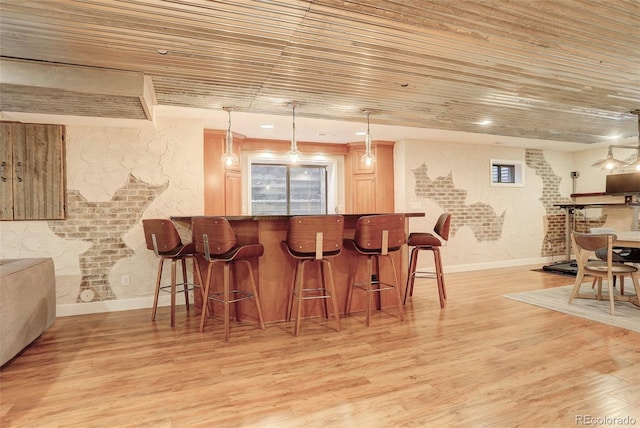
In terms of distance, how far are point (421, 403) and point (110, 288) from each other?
3.58 meters

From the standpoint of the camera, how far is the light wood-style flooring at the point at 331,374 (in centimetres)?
181

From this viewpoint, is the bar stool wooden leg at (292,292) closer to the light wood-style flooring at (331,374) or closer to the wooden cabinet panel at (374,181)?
the light wood-style flooring at (331,374)

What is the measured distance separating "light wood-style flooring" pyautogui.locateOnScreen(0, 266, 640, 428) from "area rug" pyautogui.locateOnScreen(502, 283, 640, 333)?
0.71ft

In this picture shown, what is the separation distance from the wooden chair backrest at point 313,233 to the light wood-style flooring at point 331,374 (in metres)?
0.75

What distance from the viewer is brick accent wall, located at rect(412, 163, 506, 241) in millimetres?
5867

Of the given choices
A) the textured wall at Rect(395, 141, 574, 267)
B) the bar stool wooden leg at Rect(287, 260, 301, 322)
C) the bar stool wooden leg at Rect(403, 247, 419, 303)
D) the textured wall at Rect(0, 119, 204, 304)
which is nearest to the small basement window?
the textured wall at Rect(395, 141, 574, 267)

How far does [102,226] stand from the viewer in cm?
390

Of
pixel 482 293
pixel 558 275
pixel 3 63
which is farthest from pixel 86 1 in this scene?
pixel 558 275

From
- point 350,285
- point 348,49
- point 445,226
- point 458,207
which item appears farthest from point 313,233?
point 458,207

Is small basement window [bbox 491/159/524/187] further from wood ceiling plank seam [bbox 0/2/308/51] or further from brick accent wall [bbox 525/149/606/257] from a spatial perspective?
wood ceiling plank seam [bbox 0/2/308/51]

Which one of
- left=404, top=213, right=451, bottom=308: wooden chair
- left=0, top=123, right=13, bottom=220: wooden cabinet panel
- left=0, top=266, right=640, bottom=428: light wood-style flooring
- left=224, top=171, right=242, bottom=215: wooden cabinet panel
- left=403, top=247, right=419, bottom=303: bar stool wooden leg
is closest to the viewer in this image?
left=0, top=266, right=640, bottom=428: light wood-style flooring

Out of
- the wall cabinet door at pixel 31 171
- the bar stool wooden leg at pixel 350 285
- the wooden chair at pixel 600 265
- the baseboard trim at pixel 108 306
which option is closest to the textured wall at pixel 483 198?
the wooden chair at pixel 600 265

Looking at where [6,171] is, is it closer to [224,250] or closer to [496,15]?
[224,250]

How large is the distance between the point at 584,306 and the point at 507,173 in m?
3.52
